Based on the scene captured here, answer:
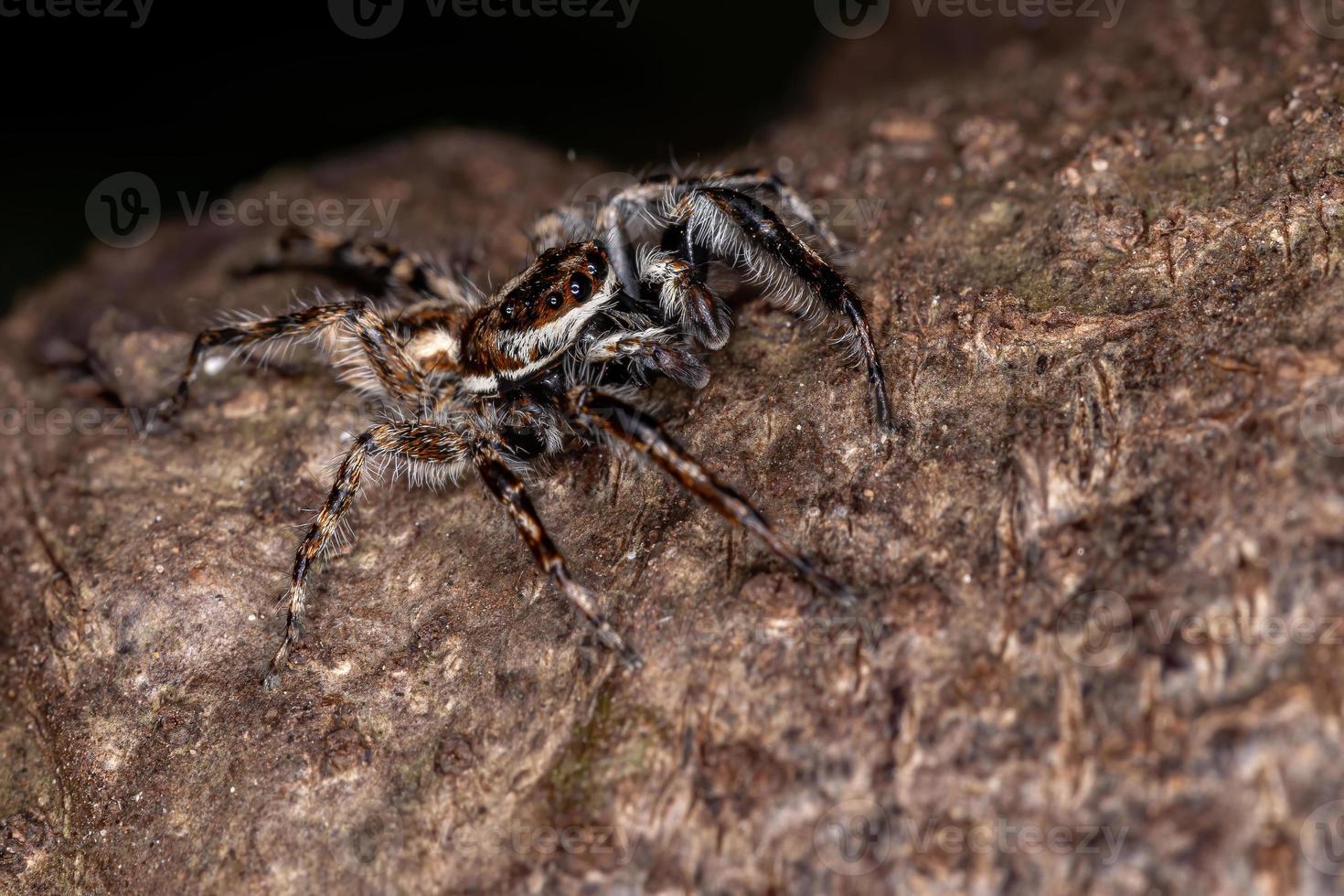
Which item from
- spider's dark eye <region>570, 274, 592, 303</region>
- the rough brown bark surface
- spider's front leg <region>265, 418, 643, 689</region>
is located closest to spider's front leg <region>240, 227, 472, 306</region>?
the rough brown bark surface

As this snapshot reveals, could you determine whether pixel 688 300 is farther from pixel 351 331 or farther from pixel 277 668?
pixel 277 668

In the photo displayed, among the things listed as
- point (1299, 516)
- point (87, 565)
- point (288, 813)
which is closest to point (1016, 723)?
point (1299, 516)

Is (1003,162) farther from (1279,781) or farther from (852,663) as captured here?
(1279,781)

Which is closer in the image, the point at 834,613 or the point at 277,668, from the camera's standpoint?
the point at 834,613

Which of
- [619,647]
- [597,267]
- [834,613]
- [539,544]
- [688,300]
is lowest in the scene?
[619,647]

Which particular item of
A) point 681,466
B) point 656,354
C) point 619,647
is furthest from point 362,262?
point 619,647

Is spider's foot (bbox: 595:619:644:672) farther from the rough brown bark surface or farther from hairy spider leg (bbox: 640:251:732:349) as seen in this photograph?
hairy spider leg (bbox: 640:251:732:349)
